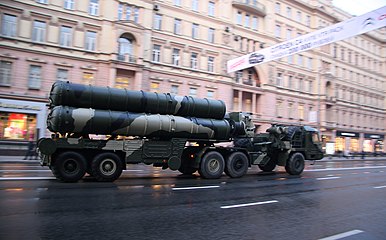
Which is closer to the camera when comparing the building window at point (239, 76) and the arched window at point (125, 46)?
the arched window at point (125, 46)

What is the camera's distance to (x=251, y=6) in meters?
42.4

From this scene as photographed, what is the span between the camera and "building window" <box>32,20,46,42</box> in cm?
2858

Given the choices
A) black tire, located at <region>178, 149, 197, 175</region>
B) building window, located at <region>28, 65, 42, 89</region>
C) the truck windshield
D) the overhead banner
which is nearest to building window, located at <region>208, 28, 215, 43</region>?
the overhead banner

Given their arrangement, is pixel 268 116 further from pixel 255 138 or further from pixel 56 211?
pixel 56 211

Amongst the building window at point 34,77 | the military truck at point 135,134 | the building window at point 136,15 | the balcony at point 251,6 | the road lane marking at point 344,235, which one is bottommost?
the road lane marking at point 344,235

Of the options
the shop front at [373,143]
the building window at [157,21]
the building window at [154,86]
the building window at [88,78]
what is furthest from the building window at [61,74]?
the shop front at [373,143]

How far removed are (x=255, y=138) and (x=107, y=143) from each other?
26.6 ft

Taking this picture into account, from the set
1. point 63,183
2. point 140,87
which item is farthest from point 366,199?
point 140,87

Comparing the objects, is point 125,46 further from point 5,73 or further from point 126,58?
point 5,73

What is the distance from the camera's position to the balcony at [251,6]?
1637 inches

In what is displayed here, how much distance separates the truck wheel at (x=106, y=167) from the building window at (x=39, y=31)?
21.9m

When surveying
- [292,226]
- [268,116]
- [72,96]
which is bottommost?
[292,226]

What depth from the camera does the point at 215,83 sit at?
129 feet

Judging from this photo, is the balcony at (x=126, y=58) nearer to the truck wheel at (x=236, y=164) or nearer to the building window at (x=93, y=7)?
the building window at (x=93, y=7)
